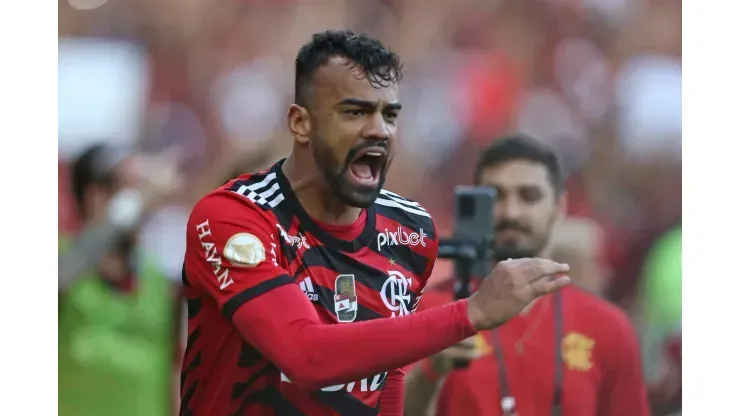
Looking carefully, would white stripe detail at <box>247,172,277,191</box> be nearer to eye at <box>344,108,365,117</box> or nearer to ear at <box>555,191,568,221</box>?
eye at <box>344,108,365,117</box>

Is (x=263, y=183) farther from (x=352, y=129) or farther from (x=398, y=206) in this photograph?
(x=398, y=206)

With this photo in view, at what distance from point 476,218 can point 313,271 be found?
1723 millimetres

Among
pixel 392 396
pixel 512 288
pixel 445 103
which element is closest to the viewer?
pixel 512 288

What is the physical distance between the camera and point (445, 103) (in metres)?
3.91

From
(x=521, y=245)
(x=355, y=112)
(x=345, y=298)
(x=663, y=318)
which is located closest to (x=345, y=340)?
(x=345, y=298)

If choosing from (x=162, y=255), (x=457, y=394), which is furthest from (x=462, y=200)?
(x=162, y=255)

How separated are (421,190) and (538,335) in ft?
2.77

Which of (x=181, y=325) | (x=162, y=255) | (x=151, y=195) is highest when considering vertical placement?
(x=151, y=195)

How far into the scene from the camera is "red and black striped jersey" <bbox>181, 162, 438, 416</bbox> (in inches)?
85.0

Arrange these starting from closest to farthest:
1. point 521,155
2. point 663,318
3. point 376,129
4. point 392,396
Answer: point 376,129 < point 392,396 < point 521,155 < point 663,318

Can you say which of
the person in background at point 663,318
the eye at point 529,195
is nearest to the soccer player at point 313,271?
the eye at point 529,195

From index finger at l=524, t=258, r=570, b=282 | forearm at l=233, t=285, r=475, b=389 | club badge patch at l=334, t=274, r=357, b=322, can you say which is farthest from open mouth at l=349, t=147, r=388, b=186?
index finger at l=524, t=258, r=570, b=282

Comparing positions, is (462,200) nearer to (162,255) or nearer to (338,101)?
(162,255)

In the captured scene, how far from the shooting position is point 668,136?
13.5ft
